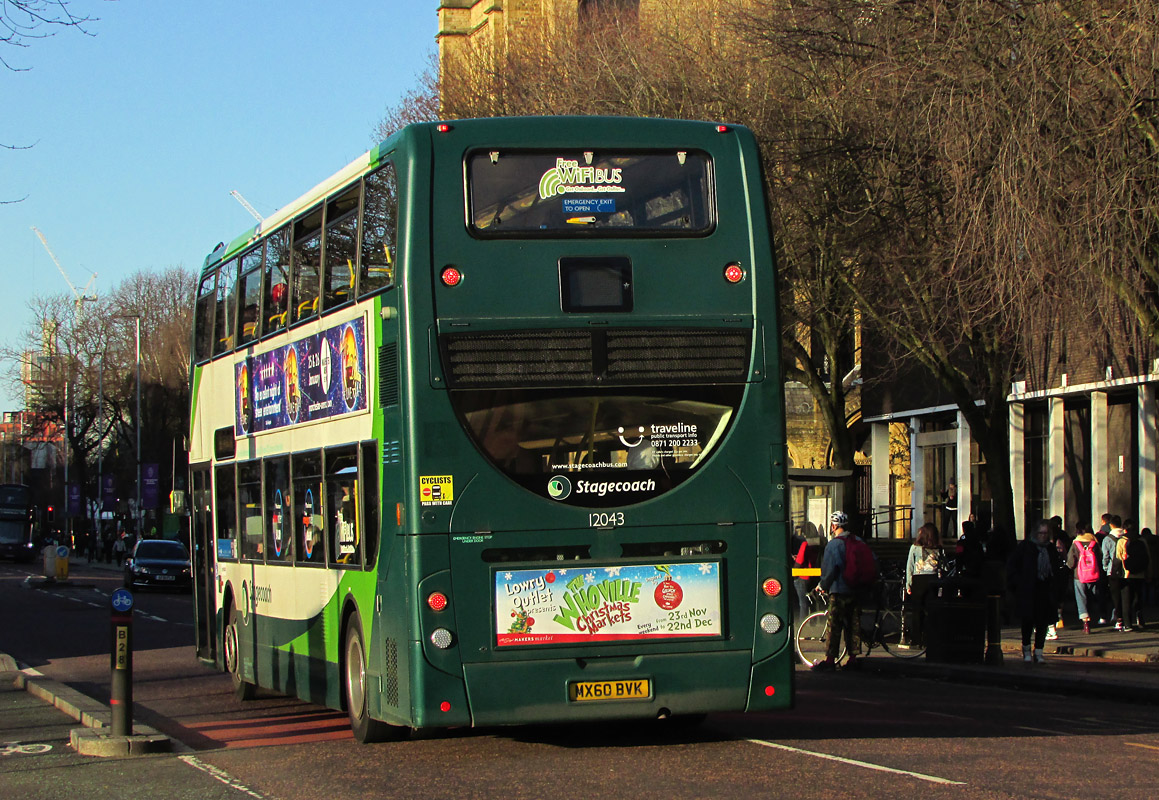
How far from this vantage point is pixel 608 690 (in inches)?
432

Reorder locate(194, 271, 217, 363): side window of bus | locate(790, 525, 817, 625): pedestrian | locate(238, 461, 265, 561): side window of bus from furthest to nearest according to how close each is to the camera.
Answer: locate(790, 525, 817, 625): pedestrian < locate(194, 271, 217, 363): side window of bus < locate(238, 461, 265, 561): side window of bus

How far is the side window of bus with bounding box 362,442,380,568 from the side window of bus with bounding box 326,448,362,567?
7.3 inches

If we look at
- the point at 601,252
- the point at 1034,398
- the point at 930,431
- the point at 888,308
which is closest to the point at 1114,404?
the point at 1034,398

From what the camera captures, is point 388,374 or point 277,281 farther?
point 277,281

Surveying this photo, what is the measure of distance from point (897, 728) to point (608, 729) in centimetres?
225

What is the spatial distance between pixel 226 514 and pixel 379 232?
19.5 ft

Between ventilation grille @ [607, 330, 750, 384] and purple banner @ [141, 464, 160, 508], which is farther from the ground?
ventilation grille @ [607, 330, 750, 384]

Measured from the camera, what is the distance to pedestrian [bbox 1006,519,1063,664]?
20359 millimetres

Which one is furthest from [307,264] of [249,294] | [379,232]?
[249,294]

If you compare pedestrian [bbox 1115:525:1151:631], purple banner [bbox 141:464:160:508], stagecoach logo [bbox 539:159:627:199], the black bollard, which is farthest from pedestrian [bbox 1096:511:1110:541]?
purple banner [bbox 141:464:160:508]

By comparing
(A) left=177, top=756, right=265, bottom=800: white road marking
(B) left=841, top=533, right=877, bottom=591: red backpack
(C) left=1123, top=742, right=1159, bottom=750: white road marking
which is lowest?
(C) left=1123, top=742, right=1159, bottom=750: white road marking

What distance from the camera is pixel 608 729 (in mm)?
13172

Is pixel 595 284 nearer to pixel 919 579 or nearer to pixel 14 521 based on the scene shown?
pixel 919 579

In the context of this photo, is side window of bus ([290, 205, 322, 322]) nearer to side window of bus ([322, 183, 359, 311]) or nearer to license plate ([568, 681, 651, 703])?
side window of bus ([322, 183, 359, 311])
